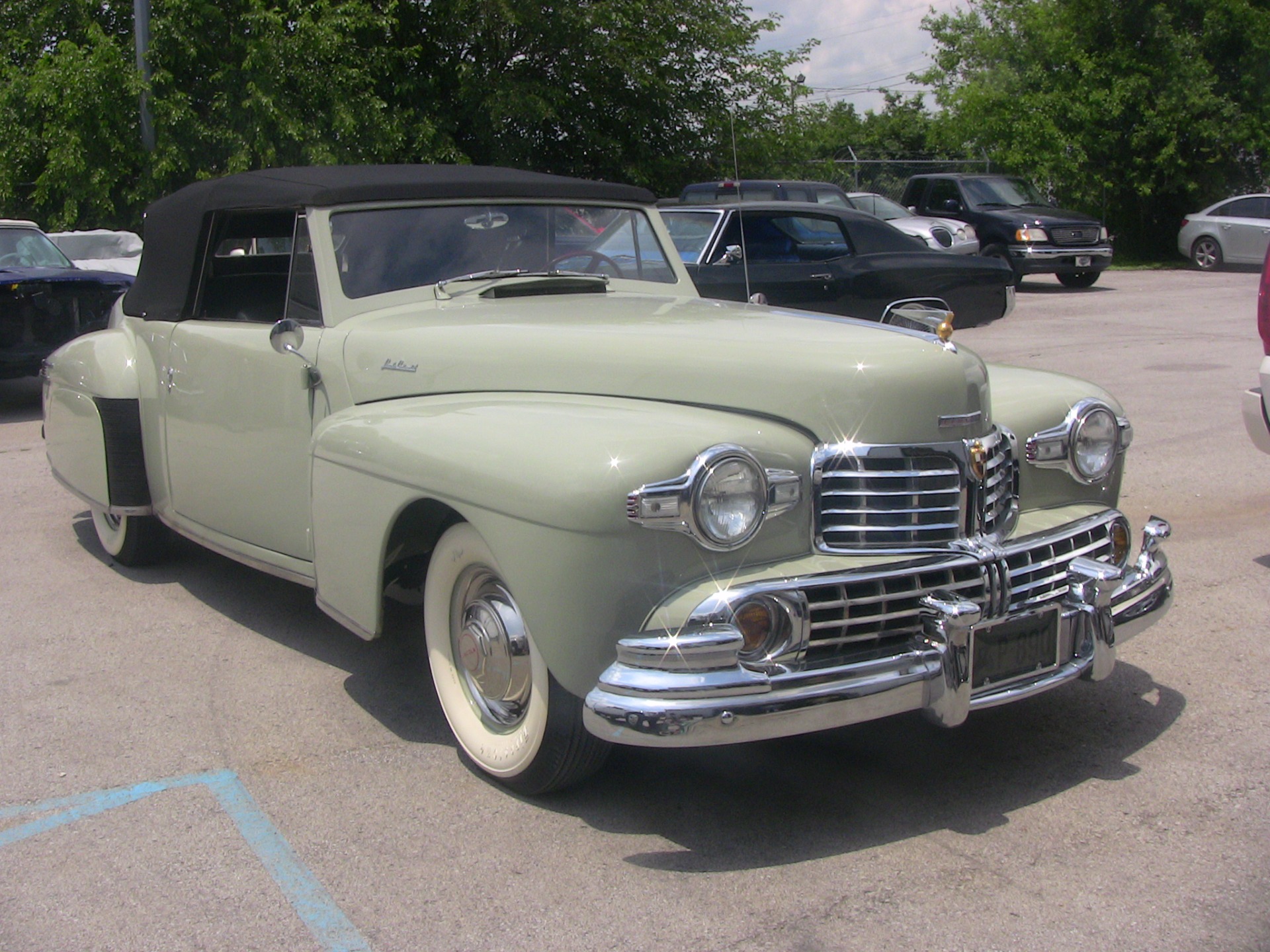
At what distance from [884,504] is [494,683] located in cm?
112

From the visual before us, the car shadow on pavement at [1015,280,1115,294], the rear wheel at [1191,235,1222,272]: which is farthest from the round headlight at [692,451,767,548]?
the rear wheel at [1191,235,1222,272]

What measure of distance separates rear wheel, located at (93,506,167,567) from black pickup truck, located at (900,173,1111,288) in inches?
566

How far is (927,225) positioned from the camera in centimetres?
1759

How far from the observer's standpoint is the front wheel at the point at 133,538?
17.7 ft

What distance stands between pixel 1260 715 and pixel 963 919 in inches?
62.0

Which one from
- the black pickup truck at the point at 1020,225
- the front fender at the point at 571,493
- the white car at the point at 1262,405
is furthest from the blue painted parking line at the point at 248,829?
the black pickup truck at the point at 1020,225

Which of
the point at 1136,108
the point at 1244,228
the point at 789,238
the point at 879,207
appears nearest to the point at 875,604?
the point at 789,238

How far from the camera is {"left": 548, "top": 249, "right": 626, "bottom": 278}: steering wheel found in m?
4.51

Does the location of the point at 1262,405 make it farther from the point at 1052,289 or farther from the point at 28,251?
the point at 1052,289

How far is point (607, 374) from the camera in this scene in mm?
3391

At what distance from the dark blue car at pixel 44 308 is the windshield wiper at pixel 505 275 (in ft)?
19.3

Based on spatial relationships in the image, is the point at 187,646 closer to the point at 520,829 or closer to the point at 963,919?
the point at 520,829

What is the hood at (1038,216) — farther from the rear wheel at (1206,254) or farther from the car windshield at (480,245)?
the car windshield at (480,245)

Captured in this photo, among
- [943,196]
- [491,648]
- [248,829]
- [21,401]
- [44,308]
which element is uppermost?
[943,196]
